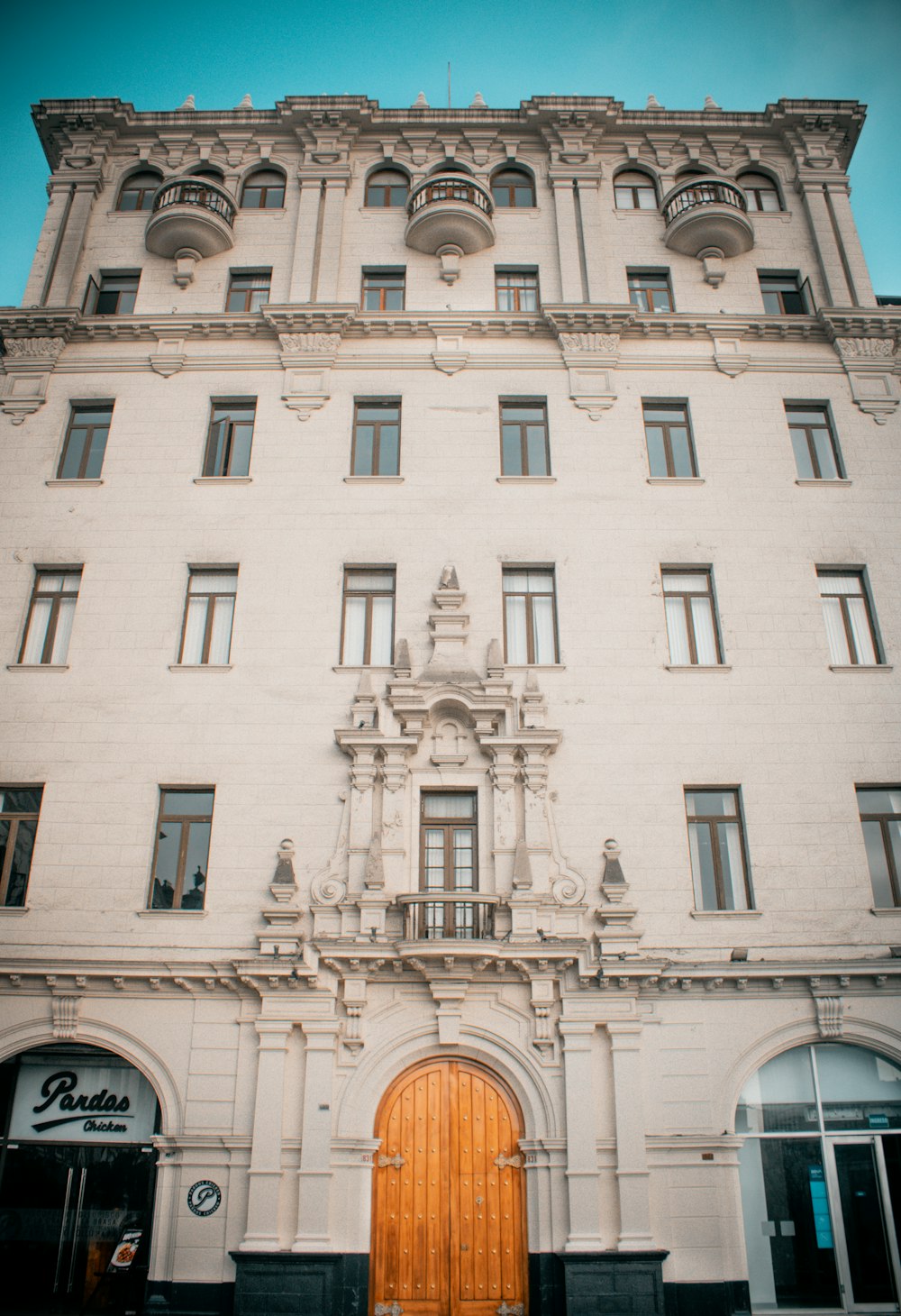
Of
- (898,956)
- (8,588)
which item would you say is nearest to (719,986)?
(898,956)

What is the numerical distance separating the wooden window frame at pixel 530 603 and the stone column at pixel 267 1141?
8472mm

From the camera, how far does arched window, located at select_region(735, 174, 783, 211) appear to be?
25078 mm

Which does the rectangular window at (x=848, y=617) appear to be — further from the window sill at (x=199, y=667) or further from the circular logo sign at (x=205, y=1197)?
the circular logo sign at (x=205, y=1197)

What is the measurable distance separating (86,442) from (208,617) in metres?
5.83

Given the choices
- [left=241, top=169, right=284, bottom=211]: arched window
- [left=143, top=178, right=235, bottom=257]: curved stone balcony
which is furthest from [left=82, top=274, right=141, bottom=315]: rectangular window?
[left=241, top=169, right=284, bottom=211]: arched window

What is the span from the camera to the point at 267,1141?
15.6 meters

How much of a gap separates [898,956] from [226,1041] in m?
12.3

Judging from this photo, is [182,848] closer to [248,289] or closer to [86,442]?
[86,442]

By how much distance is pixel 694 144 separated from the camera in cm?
2556

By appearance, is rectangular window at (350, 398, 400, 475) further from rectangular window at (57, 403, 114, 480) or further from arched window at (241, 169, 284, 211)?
arched window at (241, 169, 284, 211)

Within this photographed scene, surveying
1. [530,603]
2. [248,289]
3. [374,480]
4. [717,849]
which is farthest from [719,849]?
[248,289]

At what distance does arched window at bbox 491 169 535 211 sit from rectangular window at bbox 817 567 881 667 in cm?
1294

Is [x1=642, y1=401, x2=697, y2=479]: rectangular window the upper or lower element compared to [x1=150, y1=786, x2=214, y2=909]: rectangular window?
upper

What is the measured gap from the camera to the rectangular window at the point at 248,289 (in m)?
23.6
